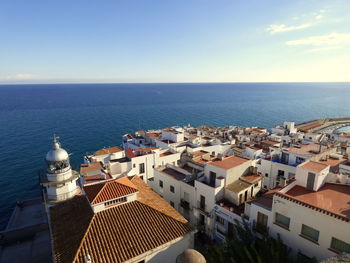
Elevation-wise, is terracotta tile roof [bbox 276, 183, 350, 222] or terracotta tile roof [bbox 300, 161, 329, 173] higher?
terracotta tile roof [bbox 300, 161, 329, 173]

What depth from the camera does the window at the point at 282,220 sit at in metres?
18.1

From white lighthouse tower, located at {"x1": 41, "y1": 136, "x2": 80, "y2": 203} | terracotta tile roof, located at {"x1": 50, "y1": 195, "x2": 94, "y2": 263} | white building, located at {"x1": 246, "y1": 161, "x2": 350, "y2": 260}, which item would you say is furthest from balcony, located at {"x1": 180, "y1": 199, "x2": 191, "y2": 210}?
white lighthouse tower, located at {"x1": 41, "y1": 136, "x2": 80, "y2": 203}

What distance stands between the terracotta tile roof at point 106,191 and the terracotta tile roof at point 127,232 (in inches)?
45.2

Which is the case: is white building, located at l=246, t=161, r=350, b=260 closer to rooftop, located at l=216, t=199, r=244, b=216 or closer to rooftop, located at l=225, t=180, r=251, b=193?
rooftop, located at l=216, t=199, r=244, b=216

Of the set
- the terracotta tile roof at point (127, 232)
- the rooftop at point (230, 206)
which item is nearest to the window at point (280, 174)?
the rooftop at point (230, 206)

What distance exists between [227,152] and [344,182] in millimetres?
27977

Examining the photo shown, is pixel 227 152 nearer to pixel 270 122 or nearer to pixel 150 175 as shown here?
pixel 150 175

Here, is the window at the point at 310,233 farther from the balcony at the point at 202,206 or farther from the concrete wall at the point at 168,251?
the balcony at the point at 202,206

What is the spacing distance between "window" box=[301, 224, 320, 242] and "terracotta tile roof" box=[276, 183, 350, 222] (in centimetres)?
189

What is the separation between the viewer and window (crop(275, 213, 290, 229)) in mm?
18109

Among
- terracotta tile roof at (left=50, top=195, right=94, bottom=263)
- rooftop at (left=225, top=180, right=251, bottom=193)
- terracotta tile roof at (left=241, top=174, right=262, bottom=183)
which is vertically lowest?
terracotta tile roof at (left=50, top=195, right=94, bottom=263)

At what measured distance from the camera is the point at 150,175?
40.7 m

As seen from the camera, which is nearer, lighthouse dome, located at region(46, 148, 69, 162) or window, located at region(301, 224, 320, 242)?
window, located at region(301, 224, 320, 242)

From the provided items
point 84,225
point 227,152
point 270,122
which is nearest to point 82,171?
point 84,225
